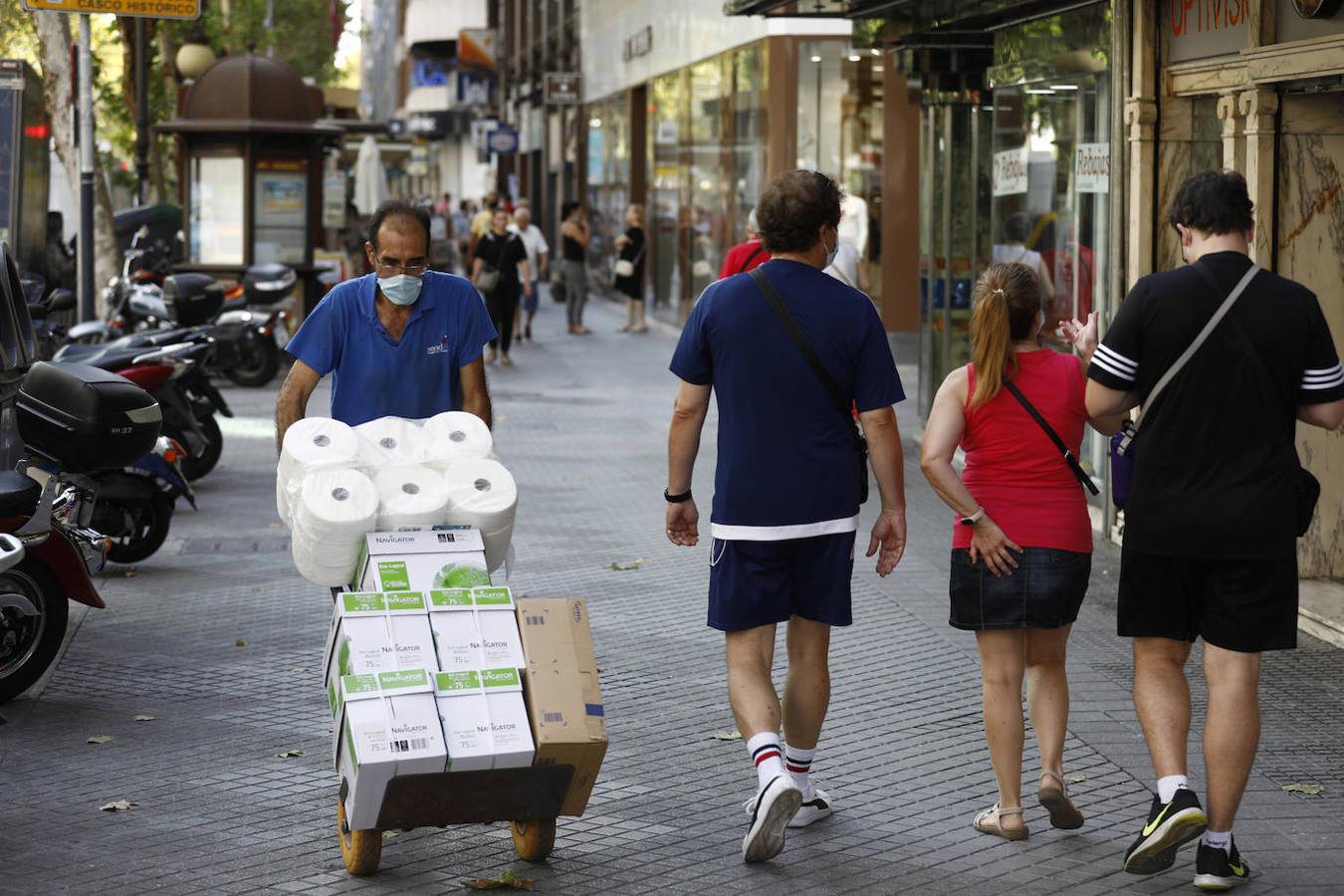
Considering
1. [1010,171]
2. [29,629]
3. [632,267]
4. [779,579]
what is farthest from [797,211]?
[632,267]

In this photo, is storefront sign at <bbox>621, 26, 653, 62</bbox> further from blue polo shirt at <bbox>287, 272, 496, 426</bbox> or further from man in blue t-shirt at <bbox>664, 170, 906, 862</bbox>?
man in blue t-shirt at <bbox>664, 170, 906, 862</bbox>

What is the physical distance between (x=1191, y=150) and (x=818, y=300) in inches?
210

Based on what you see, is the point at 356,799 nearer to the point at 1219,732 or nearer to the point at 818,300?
the point at 818,300

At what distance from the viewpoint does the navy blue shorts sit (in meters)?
5.43

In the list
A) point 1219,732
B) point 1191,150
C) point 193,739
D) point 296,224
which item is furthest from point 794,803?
point 296,224

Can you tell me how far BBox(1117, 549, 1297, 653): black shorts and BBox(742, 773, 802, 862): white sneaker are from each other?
0.97 metres

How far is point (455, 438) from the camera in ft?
17.9

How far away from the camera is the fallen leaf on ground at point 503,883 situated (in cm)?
515

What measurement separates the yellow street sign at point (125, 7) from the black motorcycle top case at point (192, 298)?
3.37m

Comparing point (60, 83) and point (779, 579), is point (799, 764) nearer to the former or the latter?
point (779, 579)

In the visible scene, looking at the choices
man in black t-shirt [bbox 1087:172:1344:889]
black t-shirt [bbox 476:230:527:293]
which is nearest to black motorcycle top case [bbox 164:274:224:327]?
black t-shirt [bbox 476:230:527:293]

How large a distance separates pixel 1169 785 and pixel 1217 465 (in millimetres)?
845

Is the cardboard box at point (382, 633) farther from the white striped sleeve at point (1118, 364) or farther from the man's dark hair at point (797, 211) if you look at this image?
the white striped sleeve at point (1118, 364)

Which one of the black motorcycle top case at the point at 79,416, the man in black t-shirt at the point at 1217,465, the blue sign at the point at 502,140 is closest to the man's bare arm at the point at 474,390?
the man in black t-shirt at the point at 1217,465
